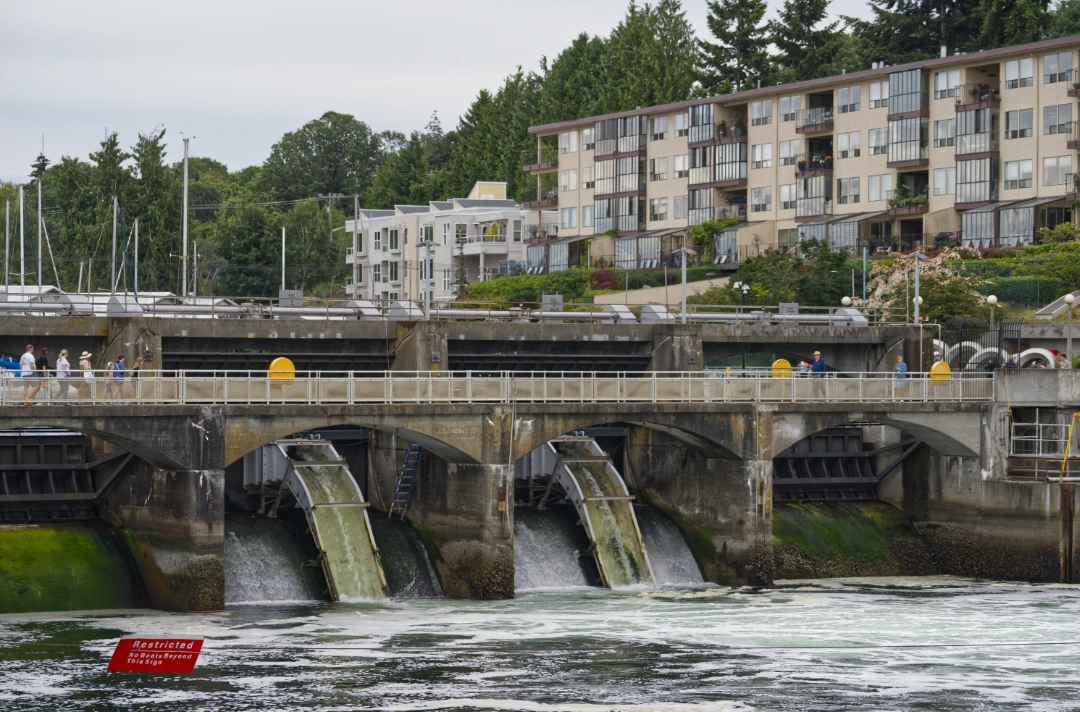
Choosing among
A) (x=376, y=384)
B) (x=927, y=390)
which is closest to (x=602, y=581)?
(x=376, y=384)

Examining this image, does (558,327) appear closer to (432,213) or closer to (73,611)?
(73,611)

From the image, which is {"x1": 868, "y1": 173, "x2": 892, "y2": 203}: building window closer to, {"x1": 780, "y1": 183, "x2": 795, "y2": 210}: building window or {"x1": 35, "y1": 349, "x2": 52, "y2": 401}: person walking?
{"x1": 780, "y1": 183, "x2": 795, "y2": 210}: building window

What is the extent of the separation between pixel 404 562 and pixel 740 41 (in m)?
84.4

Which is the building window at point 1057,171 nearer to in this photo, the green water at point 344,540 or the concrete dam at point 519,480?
the concrete dam at point 519,480

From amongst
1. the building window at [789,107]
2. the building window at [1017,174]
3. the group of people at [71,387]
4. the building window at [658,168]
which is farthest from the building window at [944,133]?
the group of people at [71,387]

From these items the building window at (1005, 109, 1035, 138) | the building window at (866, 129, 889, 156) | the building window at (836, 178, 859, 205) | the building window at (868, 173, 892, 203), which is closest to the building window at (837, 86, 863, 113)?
the building window at (866, 129, 889, 156)

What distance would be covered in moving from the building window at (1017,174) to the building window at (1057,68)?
4927mm

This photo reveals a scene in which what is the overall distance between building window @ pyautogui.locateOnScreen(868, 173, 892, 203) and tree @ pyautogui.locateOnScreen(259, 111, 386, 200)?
82.1m

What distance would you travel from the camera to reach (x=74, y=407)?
42656 millimetres

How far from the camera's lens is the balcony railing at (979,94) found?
307 ft

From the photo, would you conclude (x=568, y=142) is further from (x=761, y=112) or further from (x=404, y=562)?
(x=404, y=562)

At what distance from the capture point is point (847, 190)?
101875 millimetres

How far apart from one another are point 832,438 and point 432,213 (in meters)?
70.9

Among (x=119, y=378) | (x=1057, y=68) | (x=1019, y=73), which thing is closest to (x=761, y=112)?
(x=1019, y=73)
